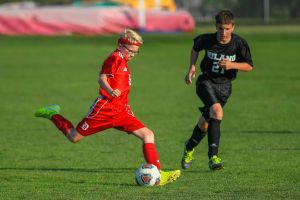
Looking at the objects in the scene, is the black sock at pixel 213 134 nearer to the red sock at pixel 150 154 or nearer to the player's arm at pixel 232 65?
the player's arm at pixel 232 65

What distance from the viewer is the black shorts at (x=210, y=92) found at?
37.2 ft

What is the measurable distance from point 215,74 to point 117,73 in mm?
1671

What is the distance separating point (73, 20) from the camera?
5647cm

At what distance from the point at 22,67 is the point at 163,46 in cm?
1326

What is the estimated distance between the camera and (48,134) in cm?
1583

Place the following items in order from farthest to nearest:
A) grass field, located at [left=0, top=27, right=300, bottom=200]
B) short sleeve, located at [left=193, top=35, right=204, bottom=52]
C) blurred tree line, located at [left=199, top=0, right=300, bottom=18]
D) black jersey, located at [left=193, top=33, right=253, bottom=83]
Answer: blurred tree line, located at [left=199, top=0, right=300, bottom=18] < short sleeve, located at [left=193, top=35, right=204, bottom=52] < black jersey, located at [left=193, top=33, right=253, bottom=83] < grass field, located at [left=0, top=27, right=300, bottom=200]

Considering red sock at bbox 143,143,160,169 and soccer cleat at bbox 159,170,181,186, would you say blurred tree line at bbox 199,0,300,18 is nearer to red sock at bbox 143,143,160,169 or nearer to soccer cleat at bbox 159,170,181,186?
red sock at bbox 143,143,160,169

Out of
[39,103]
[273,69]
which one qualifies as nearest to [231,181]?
[39,103]

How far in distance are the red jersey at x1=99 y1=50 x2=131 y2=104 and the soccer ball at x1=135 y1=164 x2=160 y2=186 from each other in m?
0.92

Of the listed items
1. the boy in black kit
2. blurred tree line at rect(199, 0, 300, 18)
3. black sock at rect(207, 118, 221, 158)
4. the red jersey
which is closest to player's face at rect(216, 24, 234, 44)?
the boy in black kit

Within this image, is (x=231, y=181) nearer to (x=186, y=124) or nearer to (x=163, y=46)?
(x=186, y=124)

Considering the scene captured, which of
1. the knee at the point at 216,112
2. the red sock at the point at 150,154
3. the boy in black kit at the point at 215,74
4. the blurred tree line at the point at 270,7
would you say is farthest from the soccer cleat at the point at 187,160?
the blurred tree line at the point at 270,7

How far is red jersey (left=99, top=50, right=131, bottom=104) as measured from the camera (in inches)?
404

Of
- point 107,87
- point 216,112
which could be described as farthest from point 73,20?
point 107,87
